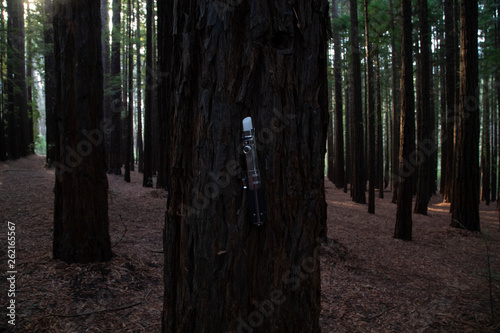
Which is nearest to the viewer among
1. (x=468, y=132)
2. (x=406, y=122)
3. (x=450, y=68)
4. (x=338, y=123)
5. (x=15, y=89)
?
(x=406, y=122)

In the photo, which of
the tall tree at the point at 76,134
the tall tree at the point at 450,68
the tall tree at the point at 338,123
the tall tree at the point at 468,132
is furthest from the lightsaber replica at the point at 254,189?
the tall tree at the point at 338,123

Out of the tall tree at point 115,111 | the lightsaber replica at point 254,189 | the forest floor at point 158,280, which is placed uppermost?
the tall tree at point 115,111

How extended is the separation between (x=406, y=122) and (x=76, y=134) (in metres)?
8.01

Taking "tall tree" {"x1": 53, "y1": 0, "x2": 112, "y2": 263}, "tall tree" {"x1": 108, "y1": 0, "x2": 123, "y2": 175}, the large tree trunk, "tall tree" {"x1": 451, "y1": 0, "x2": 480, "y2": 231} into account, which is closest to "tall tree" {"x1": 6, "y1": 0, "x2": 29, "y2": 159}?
"tall tree" {"x1": 108, "y1": 0, "x2": 123, "y2": 175}

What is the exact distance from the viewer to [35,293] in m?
3.51

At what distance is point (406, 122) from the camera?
866 centimetres

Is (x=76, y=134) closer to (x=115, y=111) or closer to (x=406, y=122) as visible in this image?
(x=406, y=122)

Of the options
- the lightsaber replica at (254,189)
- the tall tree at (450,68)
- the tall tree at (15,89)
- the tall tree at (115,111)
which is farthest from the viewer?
the tall tree at (115,111)

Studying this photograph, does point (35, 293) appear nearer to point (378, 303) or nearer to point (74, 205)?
point (74, 205)

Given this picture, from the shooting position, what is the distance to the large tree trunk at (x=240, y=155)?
1.70m

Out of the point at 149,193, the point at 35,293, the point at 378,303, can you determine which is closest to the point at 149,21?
the point at 149,193

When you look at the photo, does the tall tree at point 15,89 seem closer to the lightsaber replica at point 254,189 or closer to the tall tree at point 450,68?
the lightsaber replica at point 254,189

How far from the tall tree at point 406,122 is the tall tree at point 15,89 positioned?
15.8m

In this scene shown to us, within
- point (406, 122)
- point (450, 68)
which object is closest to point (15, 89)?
point (406, 122)
